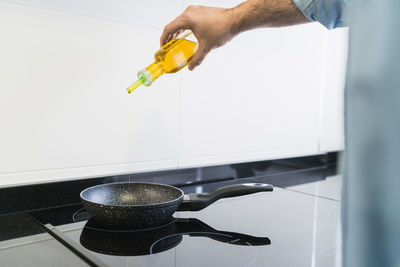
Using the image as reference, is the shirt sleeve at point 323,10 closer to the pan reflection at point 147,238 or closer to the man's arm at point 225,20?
→ the man's arm at point 225,20

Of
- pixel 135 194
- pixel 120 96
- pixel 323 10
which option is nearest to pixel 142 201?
pixel 135 194

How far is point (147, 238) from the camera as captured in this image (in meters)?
0.70

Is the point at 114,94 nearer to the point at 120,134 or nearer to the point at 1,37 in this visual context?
the point at 120,134

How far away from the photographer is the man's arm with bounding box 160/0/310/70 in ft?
2.79

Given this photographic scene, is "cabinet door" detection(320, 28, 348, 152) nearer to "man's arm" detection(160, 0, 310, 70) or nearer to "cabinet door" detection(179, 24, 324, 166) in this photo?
"cabinet door" detection(179, 24, 324, 166)

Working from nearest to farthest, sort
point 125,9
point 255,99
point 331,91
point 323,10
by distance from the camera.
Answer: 1. point 323,10
2. point 125,9
3. point 255,99
4. point 331,91

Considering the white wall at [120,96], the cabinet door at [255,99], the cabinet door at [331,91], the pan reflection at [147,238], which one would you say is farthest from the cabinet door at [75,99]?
the cabinet door at [331,91]

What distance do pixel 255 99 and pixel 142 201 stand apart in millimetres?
603

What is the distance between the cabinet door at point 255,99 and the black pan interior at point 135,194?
24cm

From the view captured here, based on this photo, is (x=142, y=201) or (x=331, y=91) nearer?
(x=142, y=201)

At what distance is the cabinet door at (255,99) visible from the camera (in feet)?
3.78

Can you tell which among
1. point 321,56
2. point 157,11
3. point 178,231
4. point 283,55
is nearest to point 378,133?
point 178,231

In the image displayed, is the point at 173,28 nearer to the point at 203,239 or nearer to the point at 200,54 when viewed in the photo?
the point at 200,54

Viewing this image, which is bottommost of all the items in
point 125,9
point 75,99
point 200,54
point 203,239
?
point 203,239
